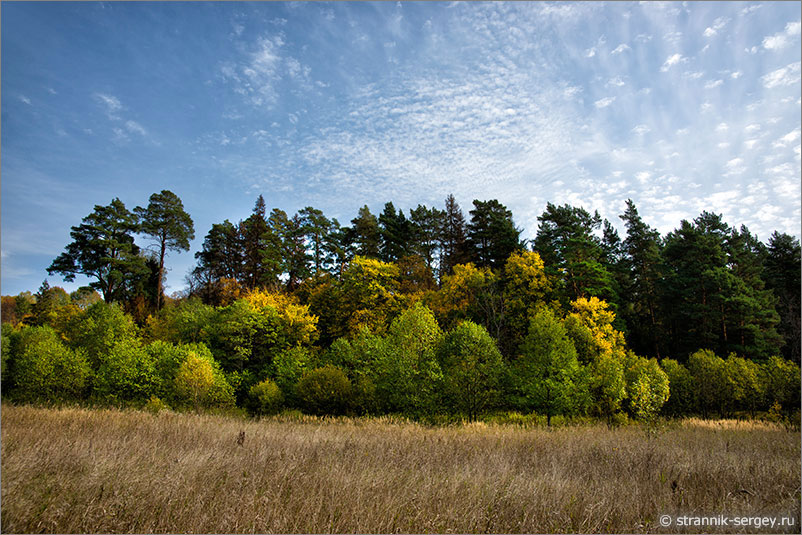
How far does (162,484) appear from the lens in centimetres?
436

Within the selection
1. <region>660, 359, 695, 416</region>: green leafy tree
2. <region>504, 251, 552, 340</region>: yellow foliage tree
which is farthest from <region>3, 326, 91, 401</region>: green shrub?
<region>660, 359, 695, 416</region>: green leafy tree

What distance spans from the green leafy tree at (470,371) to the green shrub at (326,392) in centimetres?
614

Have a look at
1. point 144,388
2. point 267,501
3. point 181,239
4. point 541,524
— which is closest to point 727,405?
point 541,524

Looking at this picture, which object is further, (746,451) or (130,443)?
(746,451)

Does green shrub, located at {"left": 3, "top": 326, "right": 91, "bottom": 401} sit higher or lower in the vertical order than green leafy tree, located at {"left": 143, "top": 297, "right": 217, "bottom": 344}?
lower

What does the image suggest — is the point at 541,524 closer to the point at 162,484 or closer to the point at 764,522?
the point at 764,522

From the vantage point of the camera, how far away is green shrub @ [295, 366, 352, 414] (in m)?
22.5

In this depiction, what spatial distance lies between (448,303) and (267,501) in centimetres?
3099

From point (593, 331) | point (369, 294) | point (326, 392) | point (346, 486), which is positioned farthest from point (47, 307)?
point (593, 331)

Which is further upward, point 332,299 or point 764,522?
point 332,299

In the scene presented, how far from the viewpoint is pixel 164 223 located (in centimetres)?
4397

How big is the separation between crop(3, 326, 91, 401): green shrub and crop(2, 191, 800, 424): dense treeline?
116 millimetres

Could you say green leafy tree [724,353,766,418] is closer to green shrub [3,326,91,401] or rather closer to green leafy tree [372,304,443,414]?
green leafy tree [372,304,443,414]

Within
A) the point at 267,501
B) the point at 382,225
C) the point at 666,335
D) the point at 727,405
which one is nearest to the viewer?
the point at 267,501
